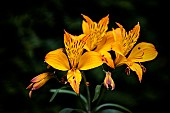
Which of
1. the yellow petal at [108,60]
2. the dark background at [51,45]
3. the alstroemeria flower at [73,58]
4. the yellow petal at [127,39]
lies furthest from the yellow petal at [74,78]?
the dark background at [51,45]

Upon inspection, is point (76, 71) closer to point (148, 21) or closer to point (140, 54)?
point (140, 54)

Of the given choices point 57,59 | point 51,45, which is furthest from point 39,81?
point 51,45

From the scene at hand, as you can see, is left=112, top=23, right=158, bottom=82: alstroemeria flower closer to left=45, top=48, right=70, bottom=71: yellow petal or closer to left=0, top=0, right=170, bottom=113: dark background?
left=45, top=48, right=70, bottom=71: yellow petal

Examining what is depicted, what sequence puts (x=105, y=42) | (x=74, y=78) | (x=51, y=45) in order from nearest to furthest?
(x=74, y=78) → (x=105, y=42) → (x=51, y=45)

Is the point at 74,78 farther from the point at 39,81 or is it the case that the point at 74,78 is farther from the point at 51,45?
the point at 51,45

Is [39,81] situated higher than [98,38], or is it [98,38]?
[98,38]

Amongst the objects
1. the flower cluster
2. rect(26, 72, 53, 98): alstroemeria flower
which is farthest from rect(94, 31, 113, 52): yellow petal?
rect(26, 72, 53, 98): alstroemeria flower

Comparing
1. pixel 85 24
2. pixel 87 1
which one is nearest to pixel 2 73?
pixel 87 1
